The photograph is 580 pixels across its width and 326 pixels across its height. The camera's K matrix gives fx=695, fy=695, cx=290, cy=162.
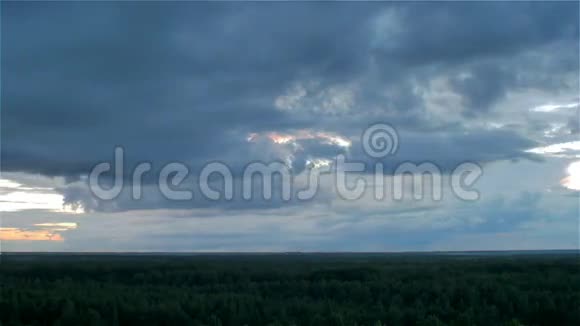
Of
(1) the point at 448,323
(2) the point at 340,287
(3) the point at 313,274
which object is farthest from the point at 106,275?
(1) the point at 448,323

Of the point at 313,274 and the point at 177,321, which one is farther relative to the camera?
the point at 313,274

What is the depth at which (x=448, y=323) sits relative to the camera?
24141 millimetres

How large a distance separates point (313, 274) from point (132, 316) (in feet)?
95.2

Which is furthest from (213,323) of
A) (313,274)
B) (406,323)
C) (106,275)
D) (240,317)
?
(106,275)

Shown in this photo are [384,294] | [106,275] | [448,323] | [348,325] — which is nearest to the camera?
[348,325]

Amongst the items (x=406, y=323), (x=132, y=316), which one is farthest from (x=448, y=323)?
(x=132, y=316)

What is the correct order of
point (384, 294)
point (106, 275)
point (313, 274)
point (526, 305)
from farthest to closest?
point (106, 275) < point (313, 274) < point (384, 294) < point (526, 305)

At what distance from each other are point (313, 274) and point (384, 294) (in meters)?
19.0

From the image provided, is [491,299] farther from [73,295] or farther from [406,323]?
[73,295]

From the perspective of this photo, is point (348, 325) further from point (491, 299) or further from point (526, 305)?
point (491, 299)

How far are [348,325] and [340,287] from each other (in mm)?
16223

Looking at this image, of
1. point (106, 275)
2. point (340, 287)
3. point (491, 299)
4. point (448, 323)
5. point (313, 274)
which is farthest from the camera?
point (106, 275)

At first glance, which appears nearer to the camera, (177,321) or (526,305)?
(177,321)

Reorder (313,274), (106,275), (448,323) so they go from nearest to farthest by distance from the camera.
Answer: (448,323)
(313,274)
(106,275)
